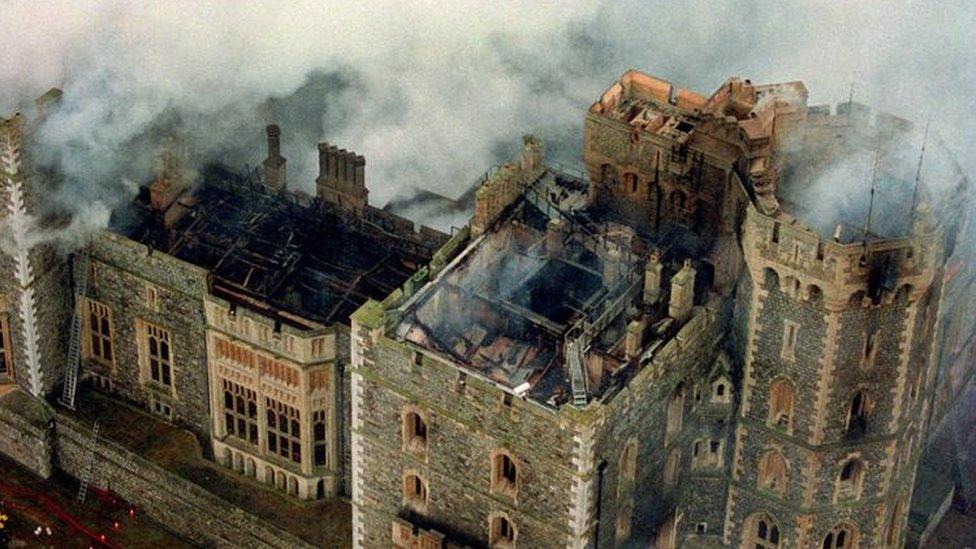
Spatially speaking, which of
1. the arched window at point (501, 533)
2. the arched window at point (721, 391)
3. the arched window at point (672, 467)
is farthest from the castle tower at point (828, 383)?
the arched window at point (501, 533)

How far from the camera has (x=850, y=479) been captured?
337 feet

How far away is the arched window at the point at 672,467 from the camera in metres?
103

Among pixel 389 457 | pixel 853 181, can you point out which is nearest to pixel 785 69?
pixel 853 181

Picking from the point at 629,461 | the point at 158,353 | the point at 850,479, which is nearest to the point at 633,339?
the point at 629,461

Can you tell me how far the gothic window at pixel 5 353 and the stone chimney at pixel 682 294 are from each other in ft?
121

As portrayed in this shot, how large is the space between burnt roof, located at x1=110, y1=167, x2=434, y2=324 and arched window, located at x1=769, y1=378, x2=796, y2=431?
1962 centimetres

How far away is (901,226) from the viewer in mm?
99438

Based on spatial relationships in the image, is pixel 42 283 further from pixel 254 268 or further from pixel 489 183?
pixel 489 183

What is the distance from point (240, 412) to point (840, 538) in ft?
99.9

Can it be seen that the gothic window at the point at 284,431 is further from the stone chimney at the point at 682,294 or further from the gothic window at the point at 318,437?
the stone chimney at the point at 682,294

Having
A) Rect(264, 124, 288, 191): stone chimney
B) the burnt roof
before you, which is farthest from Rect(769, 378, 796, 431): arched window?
Rect(264, 124, 288, 191): stone chimney

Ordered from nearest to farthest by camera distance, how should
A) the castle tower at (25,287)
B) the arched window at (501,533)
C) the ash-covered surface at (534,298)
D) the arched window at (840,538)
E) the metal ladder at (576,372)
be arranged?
the metal ladder at (576,372) < the ash-covered surface at (534,298) < the arched window at (501,533) < the arched window at (840,538) < the castle tower at (25,287)

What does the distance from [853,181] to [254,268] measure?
98.8ft

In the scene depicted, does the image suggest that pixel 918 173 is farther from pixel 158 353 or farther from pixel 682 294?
pixel 158 353
